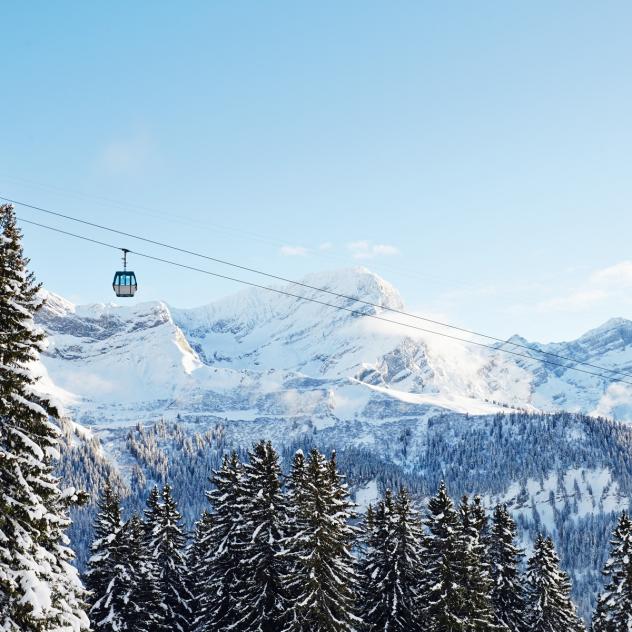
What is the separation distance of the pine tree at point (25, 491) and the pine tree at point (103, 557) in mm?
20455

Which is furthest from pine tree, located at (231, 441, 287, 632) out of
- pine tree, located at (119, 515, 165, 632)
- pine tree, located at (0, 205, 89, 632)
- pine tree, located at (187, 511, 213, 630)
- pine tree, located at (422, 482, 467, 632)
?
pine tree, located at (0, 205, 89, 632)

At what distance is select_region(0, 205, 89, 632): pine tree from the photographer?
16.3 m

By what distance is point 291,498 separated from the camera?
120ft

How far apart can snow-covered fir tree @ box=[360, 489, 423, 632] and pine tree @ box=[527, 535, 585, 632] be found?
9.48 m

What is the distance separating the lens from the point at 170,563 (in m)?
43.9

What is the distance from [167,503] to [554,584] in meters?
23.8

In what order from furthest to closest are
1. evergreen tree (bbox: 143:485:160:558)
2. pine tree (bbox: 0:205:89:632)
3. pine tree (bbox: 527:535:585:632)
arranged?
1. evergreen tree (bbox: 143:485:160:558)
2. pine tree (bbox: 527:535:585:632)
3. pine tree (bbox: 0:205:89:632)

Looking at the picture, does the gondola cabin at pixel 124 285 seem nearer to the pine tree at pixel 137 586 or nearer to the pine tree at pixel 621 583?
the pine tree at pixel 137 586

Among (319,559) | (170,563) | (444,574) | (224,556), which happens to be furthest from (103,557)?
(444,574)

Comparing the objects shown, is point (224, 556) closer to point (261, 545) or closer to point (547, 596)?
point (261, 545)

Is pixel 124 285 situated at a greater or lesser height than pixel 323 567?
greater

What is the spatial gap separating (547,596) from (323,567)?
17.8 m

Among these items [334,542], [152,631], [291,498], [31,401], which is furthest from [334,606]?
[31,401]

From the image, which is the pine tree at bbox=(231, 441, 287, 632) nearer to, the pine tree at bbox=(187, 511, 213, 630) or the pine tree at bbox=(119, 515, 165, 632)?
the pine tree at bbox=(187, 511, 213, 630)
